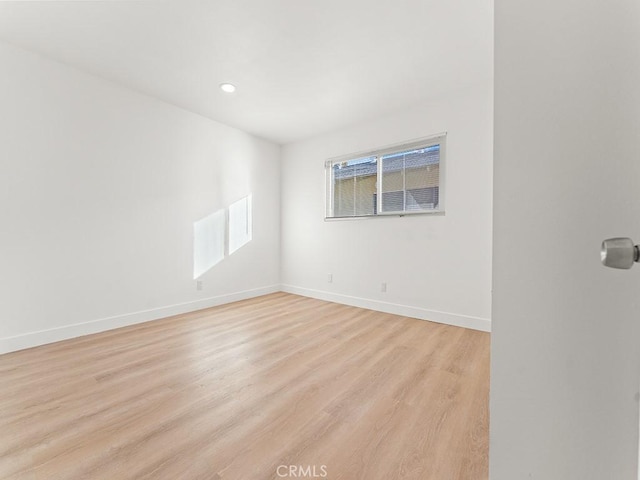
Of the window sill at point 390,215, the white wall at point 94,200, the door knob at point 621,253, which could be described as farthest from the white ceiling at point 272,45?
the door knob at point 621,253

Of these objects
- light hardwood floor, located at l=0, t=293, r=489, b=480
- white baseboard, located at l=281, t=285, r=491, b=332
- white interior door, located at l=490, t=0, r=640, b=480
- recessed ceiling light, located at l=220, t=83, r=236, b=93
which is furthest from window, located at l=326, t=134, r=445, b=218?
white interior door, located at l=490, t=0, r=640, b=480

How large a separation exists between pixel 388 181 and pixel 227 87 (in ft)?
6.91

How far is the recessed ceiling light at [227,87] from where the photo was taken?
2643 mm

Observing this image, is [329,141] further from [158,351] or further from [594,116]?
[594,116]

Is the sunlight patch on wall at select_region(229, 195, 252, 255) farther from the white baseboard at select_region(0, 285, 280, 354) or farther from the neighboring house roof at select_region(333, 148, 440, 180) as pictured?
the neighboring house roof at select_region(333, 148, 440, 180)

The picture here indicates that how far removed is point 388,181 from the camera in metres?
3.32

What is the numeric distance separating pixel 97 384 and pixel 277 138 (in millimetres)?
3617

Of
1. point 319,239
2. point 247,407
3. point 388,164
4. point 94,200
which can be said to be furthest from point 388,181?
point 94,200

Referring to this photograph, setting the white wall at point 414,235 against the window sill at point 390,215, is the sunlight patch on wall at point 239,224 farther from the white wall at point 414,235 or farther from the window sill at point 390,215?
the window sill at point 390,215

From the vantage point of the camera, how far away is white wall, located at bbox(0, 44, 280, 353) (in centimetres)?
215

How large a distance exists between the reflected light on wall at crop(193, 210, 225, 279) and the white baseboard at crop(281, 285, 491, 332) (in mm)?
1412

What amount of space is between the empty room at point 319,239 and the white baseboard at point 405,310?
0.03 meters

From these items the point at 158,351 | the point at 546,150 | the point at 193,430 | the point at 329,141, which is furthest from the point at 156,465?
the point at 329,141

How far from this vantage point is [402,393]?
1.55 m
